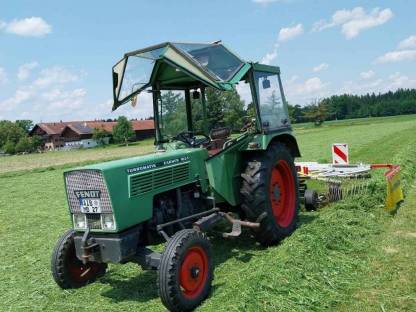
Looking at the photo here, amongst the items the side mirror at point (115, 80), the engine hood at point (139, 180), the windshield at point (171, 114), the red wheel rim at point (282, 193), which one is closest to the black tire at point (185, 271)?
the engine hood at point (139, 180)

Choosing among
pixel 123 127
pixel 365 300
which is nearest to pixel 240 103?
pixel 365 300

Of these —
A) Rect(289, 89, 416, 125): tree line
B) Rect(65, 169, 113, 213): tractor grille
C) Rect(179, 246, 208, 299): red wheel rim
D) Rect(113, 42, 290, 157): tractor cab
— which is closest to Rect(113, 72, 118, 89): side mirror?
Rect(113, 42, 290, 157): tractor cab

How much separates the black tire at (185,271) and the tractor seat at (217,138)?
1637 millimetres

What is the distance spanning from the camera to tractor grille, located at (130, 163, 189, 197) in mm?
4680

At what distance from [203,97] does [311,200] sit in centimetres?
284

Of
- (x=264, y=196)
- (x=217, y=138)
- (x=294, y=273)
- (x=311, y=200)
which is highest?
(x=217, y=138)

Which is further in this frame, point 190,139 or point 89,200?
point 190,139

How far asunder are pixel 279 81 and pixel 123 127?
212 feet

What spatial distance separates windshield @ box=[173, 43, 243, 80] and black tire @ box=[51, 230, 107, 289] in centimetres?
244

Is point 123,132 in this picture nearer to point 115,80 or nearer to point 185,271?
point 115,80

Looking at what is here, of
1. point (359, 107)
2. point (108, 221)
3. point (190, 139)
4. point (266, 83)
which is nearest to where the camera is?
point (108, 221)

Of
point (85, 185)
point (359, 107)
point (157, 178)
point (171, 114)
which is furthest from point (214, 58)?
point (359, 107)

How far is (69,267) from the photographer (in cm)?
→ 511

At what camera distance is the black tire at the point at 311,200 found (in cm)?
791
